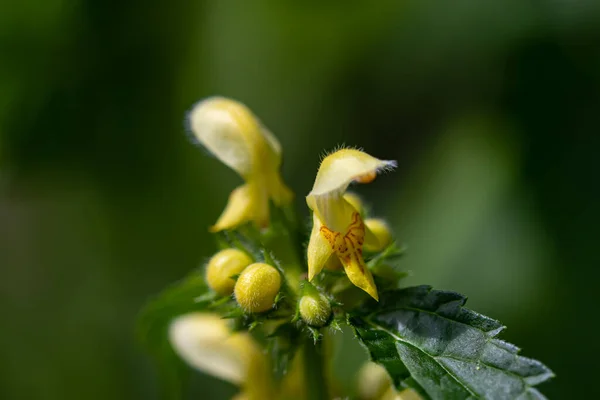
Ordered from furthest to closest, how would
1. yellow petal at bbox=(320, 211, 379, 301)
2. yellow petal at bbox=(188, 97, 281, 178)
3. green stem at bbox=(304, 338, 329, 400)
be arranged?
yellow petal at bbox=(188, 97, 281, 178), green stem at bbox=(304, 338, 329, 400), yellow petal at bbox=(320, 211, 379, 301)

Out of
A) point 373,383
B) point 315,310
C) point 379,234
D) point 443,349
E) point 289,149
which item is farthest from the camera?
point 289,149

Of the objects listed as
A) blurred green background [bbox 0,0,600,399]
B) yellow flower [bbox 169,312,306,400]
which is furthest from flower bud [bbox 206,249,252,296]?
blurred green background [bbox 0,0,600,399]

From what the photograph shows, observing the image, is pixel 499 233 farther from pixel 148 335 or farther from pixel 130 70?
pixel 130 70

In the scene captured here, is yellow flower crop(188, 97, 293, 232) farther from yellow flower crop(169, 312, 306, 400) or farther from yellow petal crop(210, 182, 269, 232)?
yellow flower crop(169, 312, 306, 400)

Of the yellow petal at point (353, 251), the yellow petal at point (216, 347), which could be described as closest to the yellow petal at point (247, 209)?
the yellow petal at point (353, 251)

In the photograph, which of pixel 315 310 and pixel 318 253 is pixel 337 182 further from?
pixel 315 310

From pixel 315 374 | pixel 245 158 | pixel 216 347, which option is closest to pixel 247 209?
pixel 245 158

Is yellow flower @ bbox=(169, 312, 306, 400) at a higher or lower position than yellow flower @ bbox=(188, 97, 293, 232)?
lower
